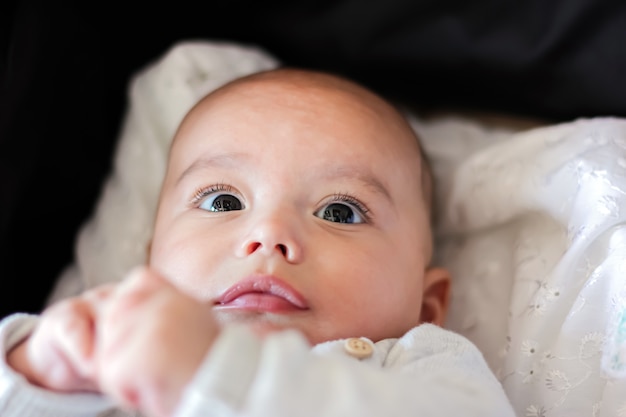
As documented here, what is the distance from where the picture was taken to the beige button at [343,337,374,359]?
988 millimetres

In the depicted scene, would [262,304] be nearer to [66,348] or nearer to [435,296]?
[66,348]

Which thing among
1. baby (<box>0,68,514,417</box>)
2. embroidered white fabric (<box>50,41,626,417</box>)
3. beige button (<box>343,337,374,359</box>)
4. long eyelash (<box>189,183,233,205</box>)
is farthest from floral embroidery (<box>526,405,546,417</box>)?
long eyelash (<box>189,183,233,205</box>)

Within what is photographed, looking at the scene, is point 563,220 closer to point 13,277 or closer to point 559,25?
point 559,25

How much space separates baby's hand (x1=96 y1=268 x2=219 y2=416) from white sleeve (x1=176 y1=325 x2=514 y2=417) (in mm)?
21

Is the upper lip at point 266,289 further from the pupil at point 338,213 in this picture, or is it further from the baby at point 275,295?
the pupil at point 338,213

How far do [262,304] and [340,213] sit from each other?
213mm

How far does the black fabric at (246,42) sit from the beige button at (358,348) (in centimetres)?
69

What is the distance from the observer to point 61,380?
3.01 feet

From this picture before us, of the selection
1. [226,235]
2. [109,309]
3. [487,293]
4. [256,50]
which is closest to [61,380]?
[109,309]

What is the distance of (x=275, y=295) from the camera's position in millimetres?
1040

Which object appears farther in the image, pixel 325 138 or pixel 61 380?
pixel 325 138

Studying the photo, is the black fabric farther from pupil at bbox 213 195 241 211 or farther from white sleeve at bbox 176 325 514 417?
white sleeve at bbox 176 325 514 417

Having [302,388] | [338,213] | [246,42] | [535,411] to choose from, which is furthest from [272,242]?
[246,42]

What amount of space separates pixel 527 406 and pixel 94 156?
0.96m
